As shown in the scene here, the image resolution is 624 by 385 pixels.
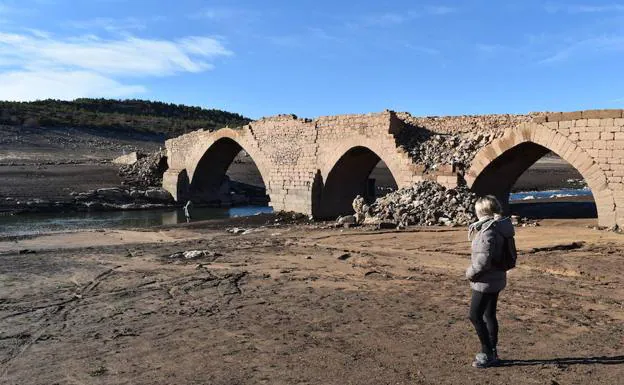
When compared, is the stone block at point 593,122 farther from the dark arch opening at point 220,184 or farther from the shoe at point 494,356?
the dark arch opening at point 220,184

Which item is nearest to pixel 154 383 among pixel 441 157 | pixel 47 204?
pixel 441 157

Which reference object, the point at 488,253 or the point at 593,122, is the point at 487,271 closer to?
the point at 488,253

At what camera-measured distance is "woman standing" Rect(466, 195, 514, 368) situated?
372 cm

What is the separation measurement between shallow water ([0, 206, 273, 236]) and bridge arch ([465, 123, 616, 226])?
37.1ft

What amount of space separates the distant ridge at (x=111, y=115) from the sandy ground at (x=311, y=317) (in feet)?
150

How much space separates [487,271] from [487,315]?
363 millimetres

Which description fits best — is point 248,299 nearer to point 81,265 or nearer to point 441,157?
point 81,265

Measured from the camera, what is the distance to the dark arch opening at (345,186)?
1738cm

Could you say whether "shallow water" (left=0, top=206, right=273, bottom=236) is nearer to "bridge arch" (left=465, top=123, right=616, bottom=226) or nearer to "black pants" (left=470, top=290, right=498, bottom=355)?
"bridge arch" (left=465, top=123, right=616, bottom=226)

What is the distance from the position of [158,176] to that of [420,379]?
28447mm

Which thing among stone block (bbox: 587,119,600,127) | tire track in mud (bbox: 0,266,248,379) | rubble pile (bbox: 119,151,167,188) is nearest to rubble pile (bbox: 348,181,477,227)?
stone block (bbox: 587,119,600,127)

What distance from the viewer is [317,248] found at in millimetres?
9859

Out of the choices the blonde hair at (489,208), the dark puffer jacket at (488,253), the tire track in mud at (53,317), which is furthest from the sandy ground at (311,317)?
the blonde hair at (489,208)

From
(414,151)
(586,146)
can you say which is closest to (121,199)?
(414,151)
